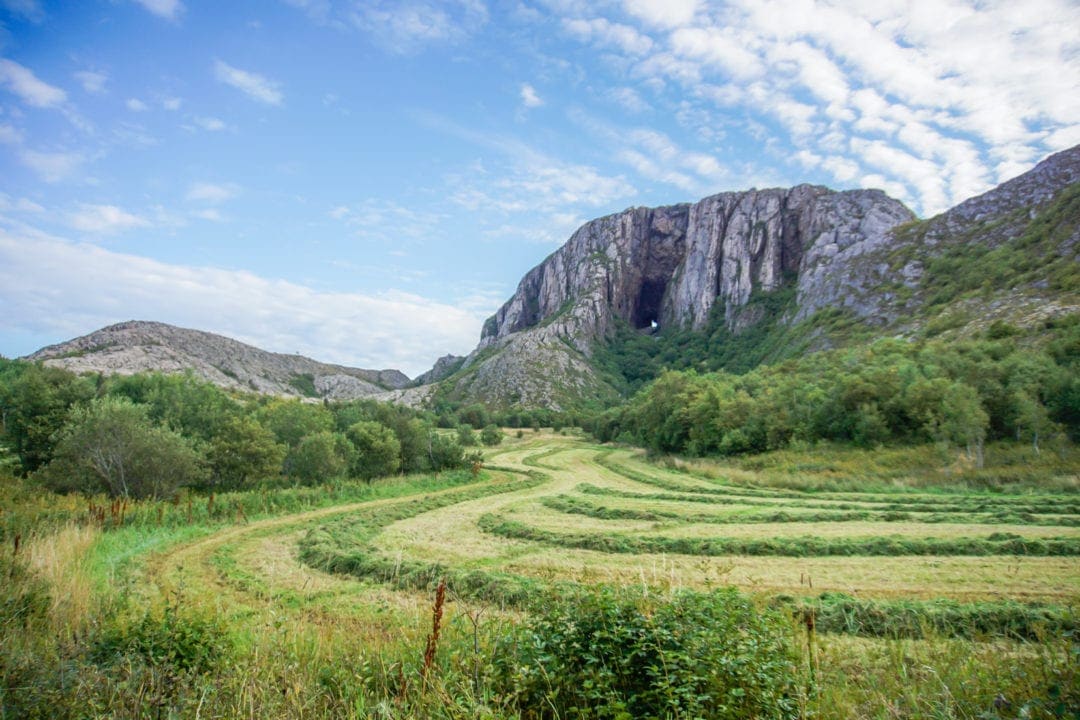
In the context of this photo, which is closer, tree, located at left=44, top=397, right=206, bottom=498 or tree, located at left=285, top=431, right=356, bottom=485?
tree, located at left=44, top=397, right=206, bottom=498

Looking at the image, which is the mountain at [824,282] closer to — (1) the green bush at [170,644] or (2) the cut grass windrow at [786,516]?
(2) the cut grass windrow at [786,516]

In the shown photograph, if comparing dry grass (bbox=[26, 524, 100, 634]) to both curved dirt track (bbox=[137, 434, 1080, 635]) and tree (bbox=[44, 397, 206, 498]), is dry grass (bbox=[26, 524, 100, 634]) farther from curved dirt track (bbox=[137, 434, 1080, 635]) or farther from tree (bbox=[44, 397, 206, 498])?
tree (bbox=[44, 397, 206, 498])

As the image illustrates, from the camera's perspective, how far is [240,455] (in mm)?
32969

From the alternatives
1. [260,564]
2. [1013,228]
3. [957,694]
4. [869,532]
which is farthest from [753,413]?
[1013,228]

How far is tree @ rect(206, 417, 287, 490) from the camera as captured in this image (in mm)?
32781

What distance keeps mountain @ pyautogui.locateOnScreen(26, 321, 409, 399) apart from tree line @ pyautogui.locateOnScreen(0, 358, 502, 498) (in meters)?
49.2

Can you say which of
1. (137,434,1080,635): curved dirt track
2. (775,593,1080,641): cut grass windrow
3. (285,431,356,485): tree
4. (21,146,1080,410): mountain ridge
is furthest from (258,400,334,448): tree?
(21,146,1080,410): mountain ridge

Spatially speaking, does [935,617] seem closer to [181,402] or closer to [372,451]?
[372,451]

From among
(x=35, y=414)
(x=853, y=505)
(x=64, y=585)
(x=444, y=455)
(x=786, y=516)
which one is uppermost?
(x=35, y=414)

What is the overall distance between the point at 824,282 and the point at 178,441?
5116 inches

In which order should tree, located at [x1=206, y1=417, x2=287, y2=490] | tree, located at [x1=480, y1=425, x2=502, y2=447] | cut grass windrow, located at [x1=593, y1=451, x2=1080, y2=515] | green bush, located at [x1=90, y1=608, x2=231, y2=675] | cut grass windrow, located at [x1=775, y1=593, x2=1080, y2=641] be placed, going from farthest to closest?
tree, located at [x1=480, y1=425, x2=502, y2=447] → tree, located at [x1=206, y1=417, x2=287, y2=490] → cut grass windrow, located at [x1=593, y1=451, x2=1080, y2=515] → cut grass windrow, located at [x1=775, y1=593, x2=1080, y2=641] → green bush, located at [x1=90, y1=608, x2=231, y2=675]

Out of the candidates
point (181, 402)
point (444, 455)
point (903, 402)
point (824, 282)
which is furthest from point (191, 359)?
point (824, 282)

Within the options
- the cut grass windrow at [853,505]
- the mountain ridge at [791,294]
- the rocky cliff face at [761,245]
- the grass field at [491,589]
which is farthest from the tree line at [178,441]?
the rocky cliff face at [761,245]

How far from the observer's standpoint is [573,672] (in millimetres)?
5273
